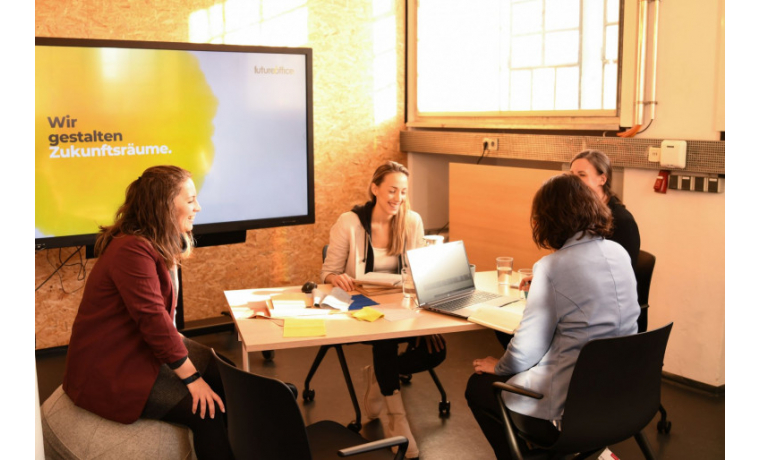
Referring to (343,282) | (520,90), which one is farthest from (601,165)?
(520,90)

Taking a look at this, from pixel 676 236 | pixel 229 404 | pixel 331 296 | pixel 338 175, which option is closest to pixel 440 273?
pixel 331 296

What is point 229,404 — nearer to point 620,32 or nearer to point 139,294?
point 139,294

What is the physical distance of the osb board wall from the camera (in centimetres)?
452

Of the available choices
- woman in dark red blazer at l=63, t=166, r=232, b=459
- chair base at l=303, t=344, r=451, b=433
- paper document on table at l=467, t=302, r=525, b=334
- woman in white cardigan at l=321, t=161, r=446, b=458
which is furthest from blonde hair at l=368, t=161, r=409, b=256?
woman in dark red blazer at l=63, t=166, r=232, b=459

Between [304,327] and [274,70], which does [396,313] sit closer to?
[304,327]

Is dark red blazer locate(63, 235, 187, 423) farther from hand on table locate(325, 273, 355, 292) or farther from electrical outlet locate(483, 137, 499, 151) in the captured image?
electrical outlet locate(483, 137, 499, 151)

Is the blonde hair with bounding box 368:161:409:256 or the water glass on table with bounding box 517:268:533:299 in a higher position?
the blonde hair with bounding box 368:161:409:256

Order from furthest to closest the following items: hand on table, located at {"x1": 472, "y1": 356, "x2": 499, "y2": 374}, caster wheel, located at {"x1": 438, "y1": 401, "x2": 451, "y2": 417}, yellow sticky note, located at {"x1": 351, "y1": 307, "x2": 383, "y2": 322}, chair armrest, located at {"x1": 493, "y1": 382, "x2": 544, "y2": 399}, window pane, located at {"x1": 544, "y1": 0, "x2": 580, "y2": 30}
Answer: window pane, located at {"x1": 544, "y1": 0, "x2": 580, "y2": 30}, caster wheel, located at {"x1": 438, "y1": 401, "x2": 451, "y2": 417}, yellow sticky note, located at {"x1": 351, "y1": 307, "x2": 383, "y2": 322}, hand on table, located at {"x1": 472, "y1": 356, "x2": 499, "y2": 374}, chair armrest, located at {"x1": 493, "y1": 382, "x2": 544, "y2": 399}

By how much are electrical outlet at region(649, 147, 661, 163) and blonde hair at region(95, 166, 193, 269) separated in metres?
2.54

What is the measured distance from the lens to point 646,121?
12.6 ft

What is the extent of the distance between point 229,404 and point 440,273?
A: 1.22m

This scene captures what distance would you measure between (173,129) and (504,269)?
7.38 feet

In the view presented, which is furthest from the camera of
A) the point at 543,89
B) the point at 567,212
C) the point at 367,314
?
the point at 543,89

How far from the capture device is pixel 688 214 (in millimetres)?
3711
